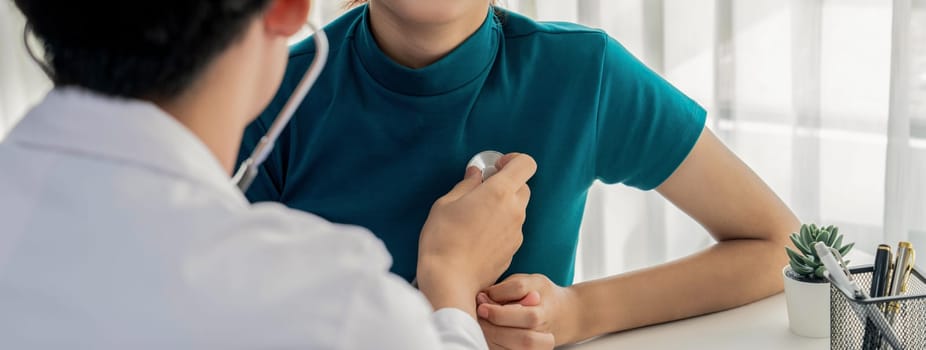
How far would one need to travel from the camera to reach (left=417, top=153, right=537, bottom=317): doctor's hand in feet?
2.99

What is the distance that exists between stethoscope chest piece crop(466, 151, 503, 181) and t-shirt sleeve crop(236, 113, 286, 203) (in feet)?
0.77

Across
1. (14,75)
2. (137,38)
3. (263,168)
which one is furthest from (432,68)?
(14,75)

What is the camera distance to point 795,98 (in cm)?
198

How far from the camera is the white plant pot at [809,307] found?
1.02 metres

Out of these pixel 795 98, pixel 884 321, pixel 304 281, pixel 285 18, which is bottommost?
pixel 795 98

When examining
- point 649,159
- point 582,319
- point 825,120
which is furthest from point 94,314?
point 825,120

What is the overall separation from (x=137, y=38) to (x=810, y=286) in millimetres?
748

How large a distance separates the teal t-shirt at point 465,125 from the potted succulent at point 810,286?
0.68 feet

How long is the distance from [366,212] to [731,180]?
17.0 inches

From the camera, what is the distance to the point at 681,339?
1039 millimetres

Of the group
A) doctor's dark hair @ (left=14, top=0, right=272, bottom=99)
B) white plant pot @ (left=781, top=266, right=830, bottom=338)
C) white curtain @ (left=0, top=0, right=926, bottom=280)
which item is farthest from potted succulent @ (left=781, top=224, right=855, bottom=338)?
→ white curtain @ (left=0, top=0, right=926, bottom=280)

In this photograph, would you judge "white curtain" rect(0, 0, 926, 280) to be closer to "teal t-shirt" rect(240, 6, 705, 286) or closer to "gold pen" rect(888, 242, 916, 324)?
"teal t-shirt" rect(240, 6, 705, 286)

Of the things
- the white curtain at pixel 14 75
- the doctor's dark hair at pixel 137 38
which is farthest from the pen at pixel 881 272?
the white curtain at pixel 14 75

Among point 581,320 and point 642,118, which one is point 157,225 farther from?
point 642,118
